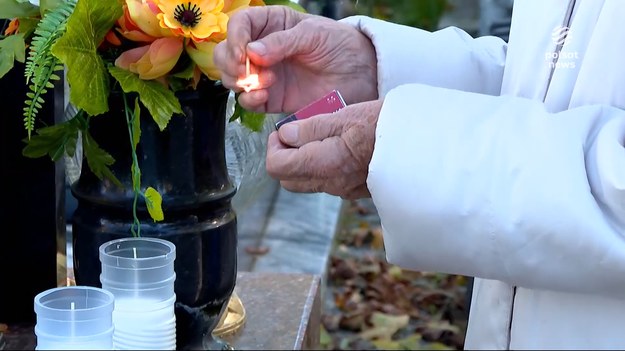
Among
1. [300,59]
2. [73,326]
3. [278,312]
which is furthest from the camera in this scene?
[278,312]

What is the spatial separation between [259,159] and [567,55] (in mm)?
597

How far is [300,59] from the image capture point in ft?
4.56

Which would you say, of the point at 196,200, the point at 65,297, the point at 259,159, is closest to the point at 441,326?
the point at 259,159

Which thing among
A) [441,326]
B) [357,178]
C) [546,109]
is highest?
[546,109]

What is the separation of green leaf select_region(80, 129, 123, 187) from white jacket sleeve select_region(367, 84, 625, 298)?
384 mm

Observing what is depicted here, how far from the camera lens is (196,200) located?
134cm

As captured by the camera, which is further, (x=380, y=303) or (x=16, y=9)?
(x=380, y=303)

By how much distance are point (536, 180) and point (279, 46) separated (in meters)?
0.43

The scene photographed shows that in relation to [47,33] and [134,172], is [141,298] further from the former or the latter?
[47,33]

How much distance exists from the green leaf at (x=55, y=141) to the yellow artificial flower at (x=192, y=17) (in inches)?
7.9

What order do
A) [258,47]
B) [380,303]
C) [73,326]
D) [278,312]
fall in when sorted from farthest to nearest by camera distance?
[380,303] → [278,312] → [258,47] → [73,326]

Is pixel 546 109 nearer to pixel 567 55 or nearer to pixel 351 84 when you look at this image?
pixel 567 55

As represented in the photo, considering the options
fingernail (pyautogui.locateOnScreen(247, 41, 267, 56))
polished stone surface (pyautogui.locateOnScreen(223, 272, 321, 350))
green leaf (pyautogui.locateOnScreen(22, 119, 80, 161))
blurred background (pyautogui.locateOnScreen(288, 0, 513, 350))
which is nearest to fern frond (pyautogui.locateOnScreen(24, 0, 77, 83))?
green leaf (pyautogui.locateOnScreen(22, 119, 80, 161))

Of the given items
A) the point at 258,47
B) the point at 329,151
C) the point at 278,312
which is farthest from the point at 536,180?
the point at 278,312
